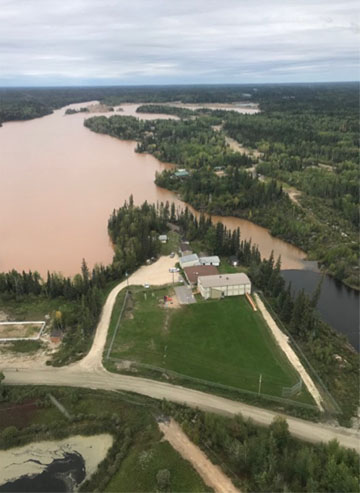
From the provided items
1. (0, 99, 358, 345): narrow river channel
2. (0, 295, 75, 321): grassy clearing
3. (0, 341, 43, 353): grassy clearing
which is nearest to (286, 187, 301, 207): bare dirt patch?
(0, 99, 358, 345): narrow river channel

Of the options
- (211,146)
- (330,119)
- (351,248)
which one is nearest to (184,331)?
(351,248)

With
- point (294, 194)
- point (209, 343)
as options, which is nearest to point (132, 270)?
point (209, 343)

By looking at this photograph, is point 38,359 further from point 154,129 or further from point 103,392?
point 154,129

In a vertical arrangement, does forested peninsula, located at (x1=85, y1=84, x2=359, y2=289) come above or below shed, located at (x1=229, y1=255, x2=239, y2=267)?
above

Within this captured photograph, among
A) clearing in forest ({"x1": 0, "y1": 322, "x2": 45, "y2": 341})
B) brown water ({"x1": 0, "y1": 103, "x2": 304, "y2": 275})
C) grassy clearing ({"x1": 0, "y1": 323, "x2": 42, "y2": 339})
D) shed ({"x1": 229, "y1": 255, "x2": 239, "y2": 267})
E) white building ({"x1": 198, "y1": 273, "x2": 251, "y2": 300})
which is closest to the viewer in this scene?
clearing in forest ({"x1": 0, "y1": 322, "x2": 45, "y2": 341})

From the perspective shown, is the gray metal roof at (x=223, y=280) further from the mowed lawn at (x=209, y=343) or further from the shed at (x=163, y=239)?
the shed at (x=163, y=239)

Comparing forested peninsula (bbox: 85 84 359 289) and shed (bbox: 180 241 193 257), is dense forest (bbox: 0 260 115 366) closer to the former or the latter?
shed (bbox: 180 241 193 257)

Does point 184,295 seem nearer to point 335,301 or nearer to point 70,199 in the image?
point 335,301
